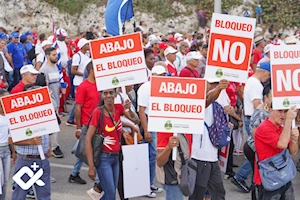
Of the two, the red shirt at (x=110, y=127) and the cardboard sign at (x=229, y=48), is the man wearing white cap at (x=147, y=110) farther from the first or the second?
the cardboard sign at (x=229, y=48)

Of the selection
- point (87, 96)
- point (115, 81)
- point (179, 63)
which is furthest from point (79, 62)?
point (115, 81)

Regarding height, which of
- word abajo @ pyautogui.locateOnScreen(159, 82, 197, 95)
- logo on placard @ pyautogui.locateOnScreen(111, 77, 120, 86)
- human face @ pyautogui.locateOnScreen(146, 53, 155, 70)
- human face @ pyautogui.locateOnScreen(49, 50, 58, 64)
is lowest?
word abajo @ pyautogui.locateOnScreen(159, 82, 197, 95)

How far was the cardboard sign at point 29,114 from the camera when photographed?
6.67 meters

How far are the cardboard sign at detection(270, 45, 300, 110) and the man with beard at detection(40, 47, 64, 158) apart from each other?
5110mm

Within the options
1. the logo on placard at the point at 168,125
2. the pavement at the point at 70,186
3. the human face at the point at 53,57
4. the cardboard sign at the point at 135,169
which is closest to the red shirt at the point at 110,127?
the cardboard sign at the point at 135,169

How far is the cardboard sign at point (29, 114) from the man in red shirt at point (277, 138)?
2327 millimetres

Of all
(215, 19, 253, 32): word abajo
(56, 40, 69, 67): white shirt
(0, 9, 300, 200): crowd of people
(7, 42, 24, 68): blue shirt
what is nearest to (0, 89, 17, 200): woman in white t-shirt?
(0, 9, 300, 200): crowd of people

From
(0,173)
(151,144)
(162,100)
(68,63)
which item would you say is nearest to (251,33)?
(162,100)

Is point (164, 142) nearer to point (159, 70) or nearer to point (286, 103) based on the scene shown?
point (286, 103)

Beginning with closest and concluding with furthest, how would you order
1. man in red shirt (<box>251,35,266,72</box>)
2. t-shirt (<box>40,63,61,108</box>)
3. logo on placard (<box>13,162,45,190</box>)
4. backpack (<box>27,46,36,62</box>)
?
logo on placard (<box>13,162,45,190</box>)
t-shirt (<box>40,63,61,108</box>)
man in red shirt (<box>251,35,266,72</box>)
backpack (<box>27,46,36,62</box>)

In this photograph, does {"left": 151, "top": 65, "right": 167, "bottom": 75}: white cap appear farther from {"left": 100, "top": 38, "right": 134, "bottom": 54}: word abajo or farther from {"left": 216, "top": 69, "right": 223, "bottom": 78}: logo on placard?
{"left": 216, "top": 69, "right": 223, "bottom": 78}: logo on placard

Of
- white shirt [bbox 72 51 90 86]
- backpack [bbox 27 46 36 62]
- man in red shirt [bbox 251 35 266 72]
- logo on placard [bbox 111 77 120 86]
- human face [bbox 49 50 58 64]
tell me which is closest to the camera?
logo on placard [bbox 111 77 120 86]

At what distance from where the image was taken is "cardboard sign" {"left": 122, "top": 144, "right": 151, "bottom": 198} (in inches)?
297

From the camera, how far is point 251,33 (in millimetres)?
6562
